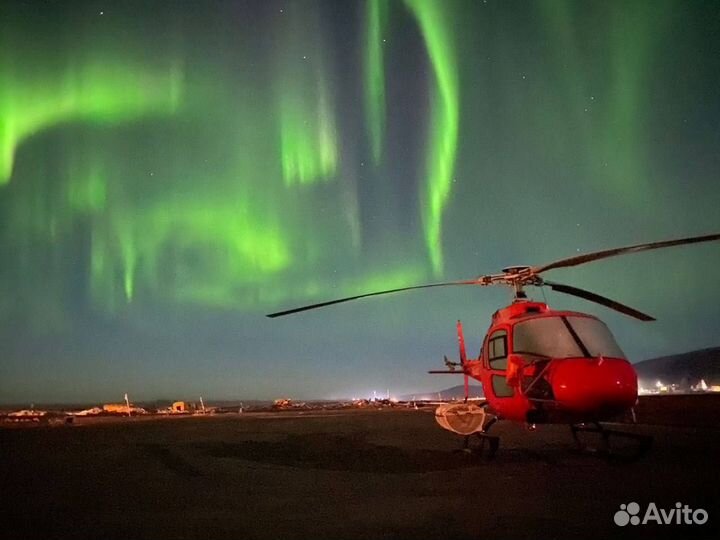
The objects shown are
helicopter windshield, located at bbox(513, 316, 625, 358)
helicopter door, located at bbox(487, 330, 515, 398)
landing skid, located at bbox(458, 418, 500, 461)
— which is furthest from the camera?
landing skid, located at bbox(458, 418, 500, 461)

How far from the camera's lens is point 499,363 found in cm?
1349

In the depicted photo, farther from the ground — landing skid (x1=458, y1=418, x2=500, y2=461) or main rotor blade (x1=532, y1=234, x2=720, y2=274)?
main rotor blade (x1=532, y1=234, x2=720, y2=274)

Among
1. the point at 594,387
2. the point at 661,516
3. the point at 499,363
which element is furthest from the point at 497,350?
the point at 661,516

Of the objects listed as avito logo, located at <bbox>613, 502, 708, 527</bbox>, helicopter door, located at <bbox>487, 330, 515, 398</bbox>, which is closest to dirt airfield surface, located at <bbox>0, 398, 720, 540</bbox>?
avito logo, located at <bbox>613, 502, 708, 527</bbox>

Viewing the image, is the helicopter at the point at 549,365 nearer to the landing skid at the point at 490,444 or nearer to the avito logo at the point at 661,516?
the landing skid at the point at 490,444

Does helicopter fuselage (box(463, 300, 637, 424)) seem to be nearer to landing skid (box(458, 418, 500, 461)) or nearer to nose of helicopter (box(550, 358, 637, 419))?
nose of helicopter (box(550, 358, 637, 419))

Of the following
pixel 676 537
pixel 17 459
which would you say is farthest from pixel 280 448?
pixel 676 537

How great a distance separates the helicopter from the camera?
10891mm

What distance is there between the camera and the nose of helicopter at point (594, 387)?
35.3 ft

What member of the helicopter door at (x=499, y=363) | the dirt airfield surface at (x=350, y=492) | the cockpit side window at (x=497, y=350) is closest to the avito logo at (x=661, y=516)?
the dirt airfield surface at (x=350, y=492)

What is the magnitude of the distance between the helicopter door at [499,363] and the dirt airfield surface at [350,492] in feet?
5.26

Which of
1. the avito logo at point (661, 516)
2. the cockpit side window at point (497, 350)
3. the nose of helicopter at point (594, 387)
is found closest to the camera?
the avito logo at point (661, 516)

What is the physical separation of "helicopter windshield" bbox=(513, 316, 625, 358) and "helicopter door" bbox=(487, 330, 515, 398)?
1.99ft

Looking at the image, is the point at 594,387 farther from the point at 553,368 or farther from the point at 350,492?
the point at 350,492
